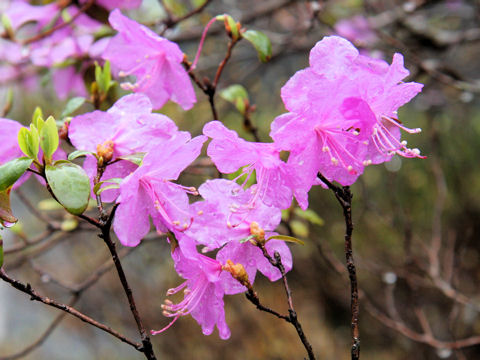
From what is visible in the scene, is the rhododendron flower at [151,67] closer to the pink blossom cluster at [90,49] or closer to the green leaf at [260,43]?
the pink blossom cluster at [90,49]

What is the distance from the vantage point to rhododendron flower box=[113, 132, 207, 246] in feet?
2.03

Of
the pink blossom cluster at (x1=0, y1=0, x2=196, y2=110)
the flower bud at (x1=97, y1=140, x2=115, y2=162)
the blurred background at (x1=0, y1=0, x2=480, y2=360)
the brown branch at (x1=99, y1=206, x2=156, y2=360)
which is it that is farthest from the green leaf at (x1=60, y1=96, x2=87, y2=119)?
the blurred background at (x1=0, y1=0, x2=480, y2=360)

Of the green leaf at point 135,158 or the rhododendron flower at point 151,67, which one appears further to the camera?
the rhododendron flower at point 151,67

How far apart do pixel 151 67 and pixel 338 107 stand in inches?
17.1

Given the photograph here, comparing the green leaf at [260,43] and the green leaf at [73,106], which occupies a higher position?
the green leaf at [260,43]

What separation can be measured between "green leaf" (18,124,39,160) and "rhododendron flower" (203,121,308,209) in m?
0.24

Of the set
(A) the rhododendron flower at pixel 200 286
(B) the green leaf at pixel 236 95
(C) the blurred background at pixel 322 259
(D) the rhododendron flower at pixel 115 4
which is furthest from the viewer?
(C) the blurred background at pixel 322 259

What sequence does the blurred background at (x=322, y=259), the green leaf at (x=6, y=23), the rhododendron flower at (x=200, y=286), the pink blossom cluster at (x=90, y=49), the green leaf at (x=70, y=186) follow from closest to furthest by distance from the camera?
the green leaf at (x=70, y=186)
the rhododendron flower at (x=200, y=286)
the pink blossom cluster at (x=90, y=49)
the green leaf at (x=6, y=23)
the blurred background at (x=322, y=259)

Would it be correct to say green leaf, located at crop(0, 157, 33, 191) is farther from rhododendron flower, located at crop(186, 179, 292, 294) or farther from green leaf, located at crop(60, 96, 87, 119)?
green leaf, located at crop(60, 96, 87, 119)

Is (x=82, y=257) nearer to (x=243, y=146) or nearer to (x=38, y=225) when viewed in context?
(x=38, y=225)

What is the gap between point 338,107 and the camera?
1.94 ft

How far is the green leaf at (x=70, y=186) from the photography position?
547 millimetres

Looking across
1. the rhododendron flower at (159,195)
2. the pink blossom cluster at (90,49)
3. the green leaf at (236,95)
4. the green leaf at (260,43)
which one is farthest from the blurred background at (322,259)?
the rhododendron flower at (159,195)

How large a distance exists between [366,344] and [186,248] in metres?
3.51
